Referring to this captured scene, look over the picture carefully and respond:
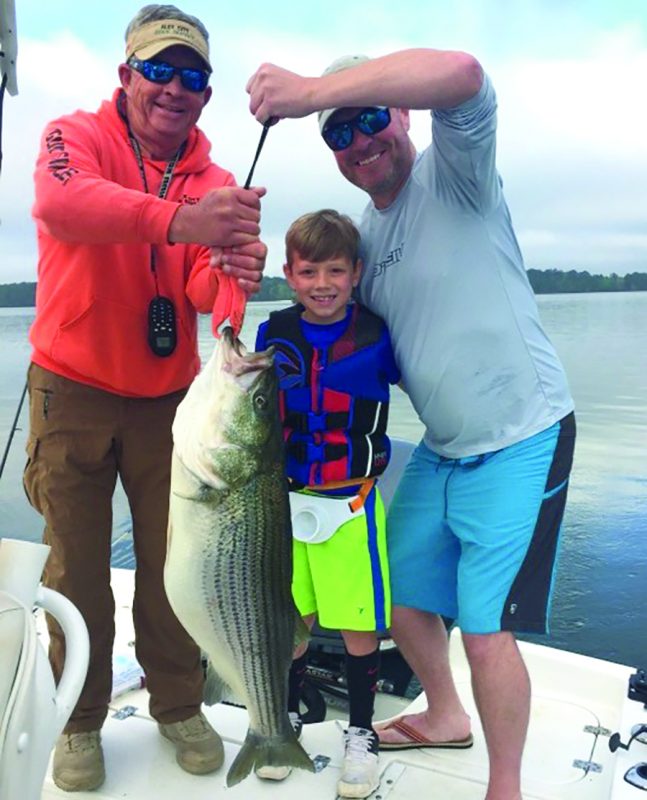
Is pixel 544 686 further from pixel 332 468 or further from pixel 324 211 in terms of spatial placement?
pixel 324 211

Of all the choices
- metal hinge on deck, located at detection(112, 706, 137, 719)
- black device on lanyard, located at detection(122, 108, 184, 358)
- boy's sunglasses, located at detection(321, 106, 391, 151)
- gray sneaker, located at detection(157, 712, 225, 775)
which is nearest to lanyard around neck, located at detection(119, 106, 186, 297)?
black device on lanyard, located at detection(122, 108, 184, 358)

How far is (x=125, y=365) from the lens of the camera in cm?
279

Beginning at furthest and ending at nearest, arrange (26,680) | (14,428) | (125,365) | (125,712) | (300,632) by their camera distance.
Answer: (14,428)
(125,712)
(125,365)
(300,632)
(26,680)

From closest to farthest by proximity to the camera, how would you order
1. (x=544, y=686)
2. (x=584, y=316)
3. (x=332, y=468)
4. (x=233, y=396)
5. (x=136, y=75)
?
1. (x=233, y=396)
2. (x=136, y=75)
3. (x=332, y=468)
4. (x=544, y=686)
5. (x=584, y=316)

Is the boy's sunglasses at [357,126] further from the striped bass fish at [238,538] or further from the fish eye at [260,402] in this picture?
the fish eye at [260,402]

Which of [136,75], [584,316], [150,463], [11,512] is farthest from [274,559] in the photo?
[584,316]

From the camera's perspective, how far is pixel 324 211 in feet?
9.64

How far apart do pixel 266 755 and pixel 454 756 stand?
3.23 ft

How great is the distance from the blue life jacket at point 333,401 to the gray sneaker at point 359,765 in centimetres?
93

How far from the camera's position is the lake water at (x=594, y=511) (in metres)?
8.01

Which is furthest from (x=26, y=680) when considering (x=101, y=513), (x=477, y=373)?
(x=477, y=373)

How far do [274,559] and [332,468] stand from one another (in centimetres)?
54

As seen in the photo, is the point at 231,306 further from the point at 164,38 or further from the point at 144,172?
the point at 164,38

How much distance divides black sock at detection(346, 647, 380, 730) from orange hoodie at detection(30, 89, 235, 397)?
1.19 meters
